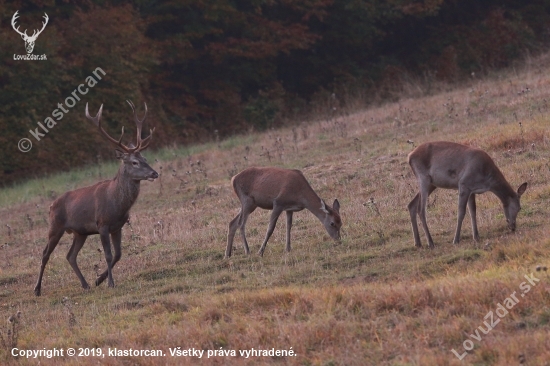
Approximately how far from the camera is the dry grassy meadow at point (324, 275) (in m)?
9.12

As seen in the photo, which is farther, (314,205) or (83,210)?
(314,205)

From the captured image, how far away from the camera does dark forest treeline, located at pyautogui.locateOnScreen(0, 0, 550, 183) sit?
29.5m

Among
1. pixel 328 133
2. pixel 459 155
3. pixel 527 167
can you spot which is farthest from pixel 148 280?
pixel 328 133

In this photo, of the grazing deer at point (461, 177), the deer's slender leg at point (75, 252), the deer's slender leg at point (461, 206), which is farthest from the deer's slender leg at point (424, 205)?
the deer's slender leg at point (75, 252)

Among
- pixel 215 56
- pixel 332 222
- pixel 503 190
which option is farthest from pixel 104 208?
pixel 215 56

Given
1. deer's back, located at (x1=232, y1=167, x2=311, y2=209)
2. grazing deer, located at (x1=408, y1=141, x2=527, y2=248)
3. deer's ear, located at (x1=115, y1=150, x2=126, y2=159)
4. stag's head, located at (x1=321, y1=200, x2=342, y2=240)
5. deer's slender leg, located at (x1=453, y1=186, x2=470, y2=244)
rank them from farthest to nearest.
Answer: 1. deer's back, located at (x1=232, y1=167, x2=311, y2=209)
2. stag's head, located at (x1=321, y1=200, x2=342, y2=240)
3. deer's ear, located at (x1=115, y1=150, x2=126, y2=159)
4. grazing deer, located at (x1=408, y1=141, x2=527, y2=248)
5. deer's slender leg, located at (x1=453, y1=186, x2=470, y2=244)

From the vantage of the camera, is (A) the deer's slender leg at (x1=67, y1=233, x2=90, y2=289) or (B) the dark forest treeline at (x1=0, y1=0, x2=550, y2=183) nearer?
(A) the deer's slender leg at (x1=67, y1=233, x2=90, y2=289)

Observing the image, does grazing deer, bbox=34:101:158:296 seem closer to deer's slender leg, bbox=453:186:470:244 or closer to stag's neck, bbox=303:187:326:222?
stag's neck, bbox=303:187:326:222
